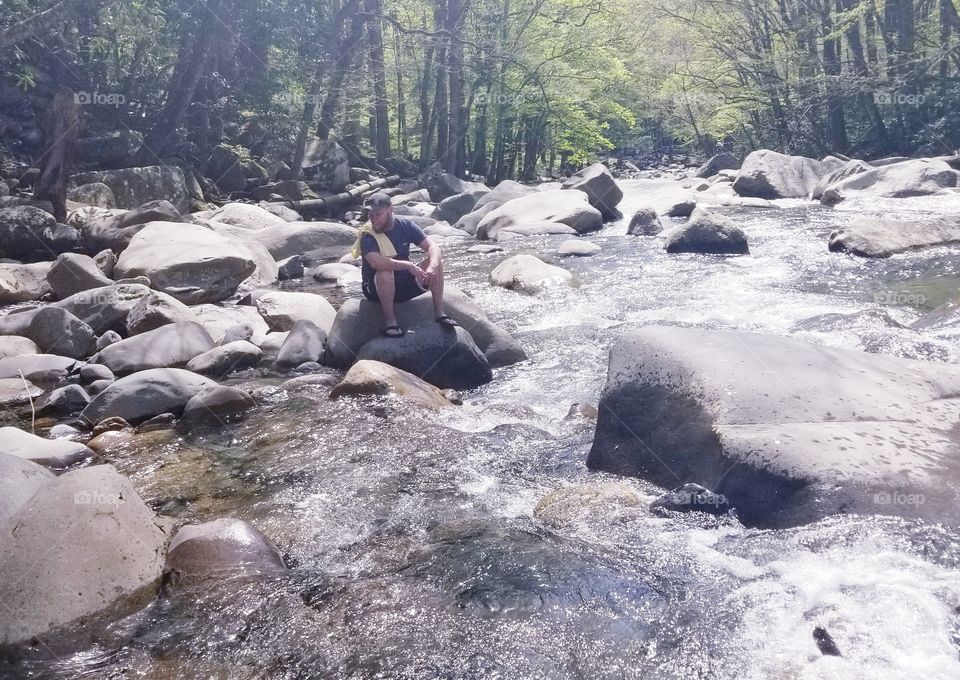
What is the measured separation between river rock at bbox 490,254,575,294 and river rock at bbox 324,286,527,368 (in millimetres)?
2495

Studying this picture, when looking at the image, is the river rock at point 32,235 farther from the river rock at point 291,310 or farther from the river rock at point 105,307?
the river rock at point 291,310

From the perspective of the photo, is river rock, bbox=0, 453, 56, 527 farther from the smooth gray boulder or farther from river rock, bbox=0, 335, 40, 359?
river rock, bbox=0, 335, 40, 359

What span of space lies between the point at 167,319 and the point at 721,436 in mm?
5639

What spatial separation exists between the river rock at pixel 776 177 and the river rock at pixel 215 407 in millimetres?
15445

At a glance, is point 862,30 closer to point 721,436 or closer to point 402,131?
point 402,131

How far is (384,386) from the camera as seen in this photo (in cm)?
605

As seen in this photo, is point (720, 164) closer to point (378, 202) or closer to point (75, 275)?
point (75, 275)

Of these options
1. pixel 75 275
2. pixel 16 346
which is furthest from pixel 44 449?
pixel 75 275

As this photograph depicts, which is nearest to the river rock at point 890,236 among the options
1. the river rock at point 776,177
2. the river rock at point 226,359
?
the river rock at point 776,177

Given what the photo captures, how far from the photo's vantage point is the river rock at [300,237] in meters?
13.2

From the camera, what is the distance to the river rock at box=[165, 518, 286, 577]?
146 inches

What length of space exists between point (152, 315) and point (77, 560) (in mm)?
4896

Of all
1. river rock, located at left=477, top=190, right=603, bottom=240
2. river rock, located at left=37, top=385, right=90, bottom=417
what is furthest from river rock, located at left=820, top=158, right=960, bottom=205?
river rock, located at left=37, top=385, right=90, bottom=417

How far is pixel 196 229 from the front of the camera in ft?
35.3
